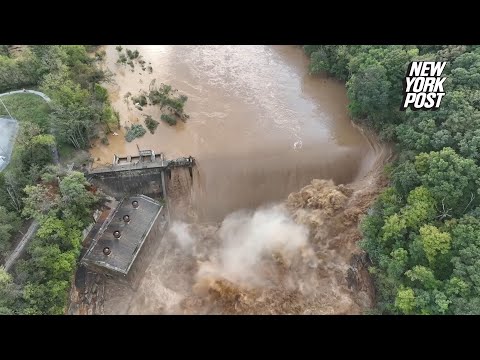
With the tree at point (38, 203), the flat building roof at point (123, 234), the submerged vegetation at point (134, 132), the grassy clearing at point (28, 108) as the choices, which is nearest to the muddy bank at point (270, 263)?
the flat building roof at point (123, 234)

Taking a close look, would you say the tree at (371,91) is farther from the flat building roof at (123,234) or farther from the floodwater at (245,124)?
the flat building roof at (123,234)

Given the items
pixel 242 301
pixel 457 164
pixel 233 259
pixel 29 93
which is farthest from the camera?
pixel 29 93

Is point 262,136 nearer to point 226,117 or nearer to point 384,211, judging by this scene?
point 226,117

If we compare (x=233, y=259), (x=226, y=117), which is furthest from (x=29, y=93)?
(x=233, y=259)

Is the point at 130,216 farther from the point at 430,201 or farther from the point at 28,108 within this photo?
the point at 430,201

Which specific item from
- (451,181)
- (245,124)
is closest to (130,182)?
(245,124)

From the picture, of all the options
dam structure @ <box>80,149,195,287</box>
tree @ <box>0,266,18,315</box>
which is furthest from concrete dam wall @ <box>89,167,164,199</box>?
tree @ <box>0,266,18,315</box>
